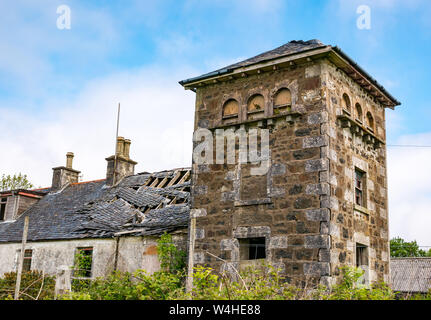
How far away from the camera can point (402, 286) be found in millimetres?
30875

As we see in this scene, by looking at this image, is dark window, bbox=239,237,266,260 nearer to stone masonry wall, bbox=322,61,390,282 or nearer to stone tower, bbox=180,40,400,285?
stone tower, bbox=180,40,400,285

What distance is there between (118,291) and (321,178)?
17.9ft

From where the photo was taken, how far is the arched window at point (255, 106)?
43.4ft

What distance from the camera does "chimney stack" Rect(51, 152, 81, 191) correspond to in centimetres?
2503

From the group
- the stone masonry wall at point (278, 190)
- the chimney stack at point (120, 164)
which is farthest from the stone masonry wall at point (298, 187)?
the chimney stack at point (120, 164)

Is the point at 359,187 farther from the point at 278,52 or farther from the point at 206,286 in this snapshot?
the point at 206,286

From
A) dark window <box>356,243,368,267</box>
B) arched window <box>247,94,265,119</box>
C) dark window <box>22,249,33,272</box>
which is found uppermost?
arched window <box>247,94,265,119</box>

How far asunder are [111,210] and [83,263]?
2497mm

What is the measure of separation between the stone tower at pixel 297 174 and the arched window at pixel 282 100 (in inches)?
1.0

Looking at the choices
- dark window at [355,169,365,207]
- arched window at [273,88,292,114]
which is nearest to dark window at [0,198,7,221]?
arched window at [273,88,292,114]

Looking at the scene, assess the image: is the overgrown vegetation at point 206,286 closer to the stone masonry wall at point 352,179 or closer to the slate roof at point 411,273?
the stone masonry wall at point 352,179

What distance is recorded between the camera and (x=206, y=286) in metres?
11.7

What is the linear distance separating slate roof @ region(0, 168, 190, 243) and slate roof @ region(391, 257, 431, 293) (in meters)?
16.6

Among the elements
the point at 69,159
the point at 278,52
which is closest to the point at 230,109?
the point at 278,52
